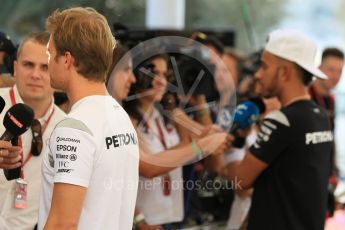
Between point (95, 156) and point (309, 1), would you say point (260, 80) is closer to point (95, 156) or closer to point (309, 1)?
point (95, 156)

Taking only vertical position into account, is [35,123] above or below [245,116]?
above

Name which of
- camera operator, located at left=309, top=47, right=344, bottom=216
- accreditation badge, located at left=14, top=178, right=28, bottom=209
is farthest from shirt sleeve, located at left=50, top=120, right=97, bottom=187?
camera operator, located at left=309, top=47, right=344, bottom=216

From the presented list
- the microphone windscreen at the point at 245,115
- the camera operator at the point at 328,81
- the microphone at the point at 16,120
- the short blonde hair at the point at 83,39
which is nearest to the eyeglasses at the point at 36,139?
the microphone at the point at 16,120

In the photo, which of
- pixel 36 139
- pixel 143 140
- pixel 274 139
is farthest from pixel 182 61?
pixel 36 139

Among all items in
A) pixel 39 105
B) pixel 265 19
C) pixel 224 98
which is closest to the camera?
pixel 39 105

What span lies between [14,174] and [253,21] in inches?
188

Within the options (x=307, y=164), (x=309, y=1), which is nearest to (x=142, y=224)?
(x=307, y=164)

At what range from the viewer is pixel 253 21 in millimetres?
6574

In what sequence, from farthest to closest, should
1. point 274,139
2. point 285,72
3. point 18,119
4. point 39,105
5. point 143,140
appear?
point 143,140
point 285,72
point 274,139
point 39,105
point 18,119

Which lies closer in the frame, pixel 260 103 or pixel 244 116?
pixel 244 116

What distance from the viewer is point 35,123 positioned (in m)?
2.31

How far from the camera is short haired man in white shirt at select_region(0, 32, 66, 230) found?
2252 millimetres

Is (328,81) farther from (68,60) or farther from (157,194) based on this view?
(68,60)

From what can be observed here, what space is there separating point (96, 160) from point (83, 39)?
33cm
